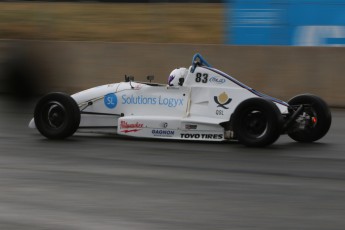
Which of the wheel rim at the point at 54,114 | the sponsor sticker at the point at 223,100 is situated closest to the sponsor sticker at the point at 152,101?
the sponsor sticker at the point at 223,100

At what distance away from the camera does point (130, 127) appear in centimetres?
1130

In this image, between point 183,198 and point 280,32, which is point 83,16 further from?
point 183,198

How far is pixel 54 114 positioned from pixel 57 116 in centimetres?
5

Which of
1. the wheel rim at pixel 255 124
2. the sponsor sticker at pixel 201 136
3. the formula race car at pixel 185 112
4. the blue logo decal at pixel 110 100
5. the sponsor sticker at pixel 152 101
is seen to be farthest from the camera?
the blue logo decal at pixel 110 100

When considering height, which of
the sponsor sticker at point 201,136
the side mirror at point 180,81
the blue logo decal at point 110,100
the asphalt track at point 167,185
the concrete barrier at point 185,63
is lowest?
the asphalt track at point 167,185

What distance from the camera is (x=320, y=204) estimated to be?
718 centimetres

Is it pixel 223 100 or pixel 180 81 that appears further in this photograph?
pixel 180 81

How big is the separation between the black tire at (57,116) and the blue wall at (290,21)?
6429mm

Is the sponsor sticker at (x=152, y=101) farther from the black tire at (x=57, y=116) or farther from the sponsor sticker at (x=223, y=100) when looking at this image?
the black tire at (x=57, y=116)

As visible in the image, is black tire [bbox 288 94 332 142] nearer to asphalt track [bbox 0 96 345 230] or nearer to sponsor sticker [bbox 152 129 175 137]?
asphalt track [bbox 0 96 345 230]

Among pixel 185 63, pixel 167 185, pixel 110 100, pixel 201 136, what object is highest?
pixel 185 63

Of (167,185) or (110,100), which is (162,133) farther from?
(167,185)

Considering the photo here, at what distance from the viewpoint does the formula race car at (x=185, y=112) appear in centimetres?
1060

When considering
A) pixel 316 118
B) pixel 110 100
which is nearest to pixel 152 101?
pixel 110 100
